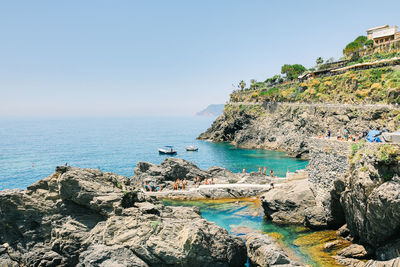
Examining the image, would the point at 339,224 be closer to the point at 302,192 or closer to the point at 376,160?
the point at 302,192

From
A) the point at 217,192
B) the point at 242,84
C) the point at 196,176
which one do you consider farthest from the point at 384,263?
the point at 242,84

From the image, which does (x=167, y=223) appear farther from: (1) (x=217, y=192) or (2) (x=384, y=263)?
(1) (x=217, y=192)

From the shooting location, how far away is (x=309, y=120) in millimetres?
72938

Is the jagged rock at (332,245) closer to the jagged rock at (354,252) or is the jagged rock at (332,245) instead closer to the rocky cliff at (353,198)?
the jagged rock at (354,252)

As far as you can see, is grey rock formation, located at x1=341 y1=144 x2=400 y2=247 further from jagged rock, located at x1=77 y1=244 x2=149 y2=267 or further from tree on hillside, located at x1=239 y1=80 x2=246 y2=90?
tree on hillside, located at x1=239 y1=80 x2=246 y2=90

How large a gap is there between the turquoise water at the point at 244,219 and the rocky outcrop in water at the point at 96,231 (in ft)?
17.6

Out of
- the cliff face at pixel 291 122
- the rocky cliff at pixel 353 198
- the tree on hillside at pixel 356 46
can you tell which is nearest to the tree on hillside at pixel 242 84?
the cliff face at pixel 291 122

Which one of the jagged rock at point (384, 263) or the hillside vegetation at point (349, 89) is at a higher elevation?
the hillside vegetation at point (349, 89)

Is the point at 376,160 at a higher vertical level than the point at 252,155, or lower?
higher

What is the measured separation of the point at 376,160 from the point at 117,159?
61978 millimetres

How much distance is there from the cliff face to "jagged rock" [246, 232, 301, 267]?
34367 mm

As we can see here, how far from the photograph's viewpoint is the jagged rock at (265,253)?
15.8 metres

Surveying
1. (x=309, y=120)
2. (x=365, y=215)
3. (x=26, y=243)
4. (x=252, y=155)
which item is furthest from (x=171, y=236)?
(x=309, y=120)

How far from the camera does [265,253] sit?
16.7 metres
